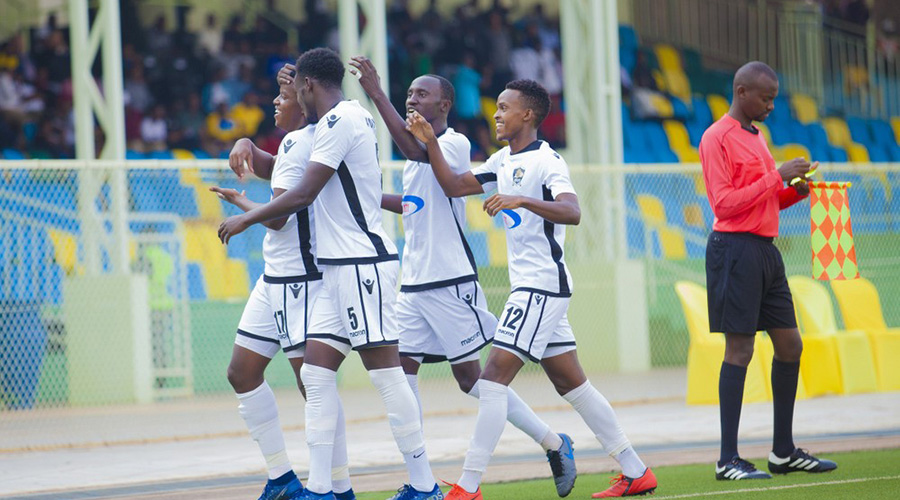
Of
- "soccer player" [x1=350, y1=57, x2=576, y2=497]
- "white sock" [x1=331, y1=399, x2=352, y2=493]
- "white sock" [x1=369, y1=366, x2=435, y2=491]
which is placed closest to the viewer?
"white sock" [x1=369, y1=366, x2=435, y2=491]

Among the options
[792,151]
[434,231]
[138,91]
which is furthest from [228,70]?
[434,231]

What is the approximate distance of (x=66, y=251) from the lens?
1266 cm

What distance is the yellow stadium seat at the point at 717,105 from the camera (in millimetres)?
22930

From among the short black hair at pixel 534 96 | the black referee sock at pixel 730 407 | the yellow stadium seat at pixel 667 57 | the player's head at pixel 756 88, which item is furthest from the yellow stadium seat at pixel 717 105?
the short black hair at pixel 534 96

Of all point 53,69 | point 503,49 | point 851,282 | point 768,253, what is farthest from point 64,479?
point 503,49

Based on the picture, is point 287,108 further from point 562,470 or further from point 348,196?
point 562,470

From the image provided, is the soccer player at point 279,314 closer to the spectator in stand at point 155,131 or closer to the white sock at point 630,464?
the white sock at point 630,464

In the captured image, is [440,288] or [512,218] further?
[440,288]

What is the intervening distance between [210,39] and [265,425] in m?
14.4

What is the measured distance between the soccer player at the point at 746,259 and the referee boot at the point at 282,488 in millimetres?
2341

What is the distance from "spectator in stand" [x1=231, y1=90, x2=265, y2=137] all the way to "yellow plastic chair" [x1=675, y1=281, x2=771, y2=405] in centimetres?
827

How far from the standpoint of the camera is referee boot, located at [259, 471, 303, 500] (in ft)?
21.6

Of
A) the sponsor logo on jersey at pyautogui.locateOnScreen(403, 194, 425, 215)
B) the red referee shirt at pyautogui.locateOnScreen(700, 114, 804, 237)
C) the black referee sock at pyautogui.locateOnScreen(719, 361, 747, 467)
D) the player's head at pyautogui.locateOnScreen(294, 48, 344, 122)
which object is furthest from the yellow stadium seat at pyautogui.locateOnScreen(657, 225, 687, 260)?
the player's head at pyautogui.locateOnScreen(294, 48, 344, 122)

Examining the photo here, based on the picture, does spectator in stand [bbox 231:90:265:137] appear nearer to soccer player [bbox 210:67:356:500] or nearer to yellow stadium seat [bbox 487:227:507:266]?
yellow stadium seat [bbox 487:227:507:266]
